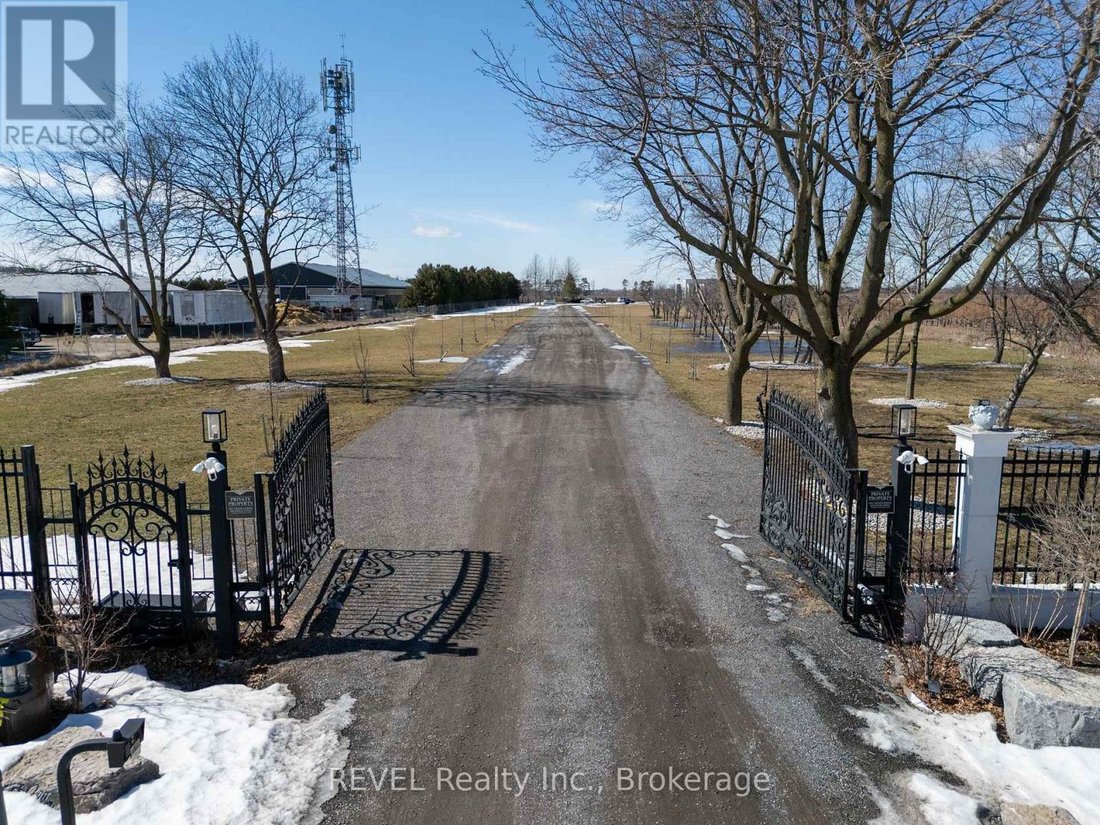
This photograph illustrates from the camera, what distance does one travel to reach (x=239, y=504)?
5930 mm

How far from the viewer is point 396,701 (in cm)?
522

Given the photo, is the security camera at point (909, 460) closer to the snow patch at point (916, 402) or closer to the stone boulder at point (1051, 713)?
the stone boulder at point (1051, 713)

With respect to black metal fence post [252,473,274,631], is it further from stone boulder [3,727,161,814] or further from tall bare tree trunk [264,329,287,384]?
tall bare tree trunk [264,329,287,384]

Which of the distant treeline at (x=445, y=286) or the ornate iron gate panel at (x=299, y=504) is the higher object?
the distant treeline at (x=445, y=286)

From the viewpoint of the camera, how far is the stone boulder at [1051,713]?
15.3 ft

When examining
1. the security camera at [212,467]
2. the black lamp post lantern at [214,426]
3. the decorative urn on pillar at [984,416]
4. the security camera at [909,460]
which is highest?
the decorative urn on pillar at [984,416]

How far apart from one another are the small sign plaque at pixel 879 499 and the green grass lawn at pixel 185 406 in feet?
29.0

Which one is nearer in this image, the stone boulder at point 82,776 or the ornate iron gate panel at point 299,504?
the stone boulder at point 82,776

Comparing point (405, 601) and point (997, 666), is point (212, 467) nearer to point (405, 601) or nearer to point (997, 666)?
point (405, 601)

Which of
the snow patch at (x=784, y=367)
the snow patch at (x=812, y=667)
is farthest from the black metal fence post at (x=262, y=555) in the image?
the snow patch at (x=784, y=367)

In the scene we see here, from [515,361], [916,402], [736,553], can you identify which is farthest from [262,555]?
[515,361]

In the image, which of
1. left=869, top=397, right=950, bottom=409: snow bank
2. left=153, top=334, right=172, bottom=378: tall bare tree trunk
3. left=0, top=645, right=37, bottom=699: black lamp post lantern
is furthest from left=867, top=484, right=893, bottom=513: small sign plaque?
left=153, top=334, right=172, bottom=378: tall bare tree trunk

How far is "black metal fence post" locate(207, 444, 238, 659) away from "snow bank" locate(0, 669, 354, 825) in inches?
22.9

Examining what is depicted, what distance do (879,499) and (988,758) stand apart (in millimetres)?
2156
